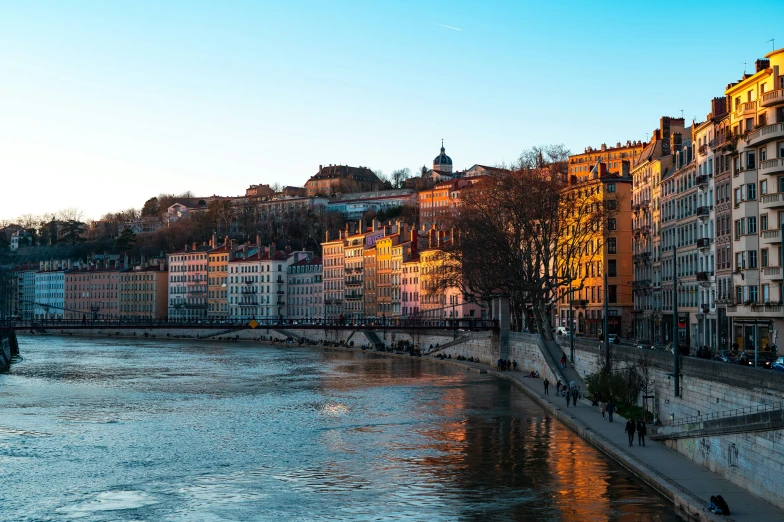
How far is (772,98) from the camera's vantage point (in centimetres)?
5609

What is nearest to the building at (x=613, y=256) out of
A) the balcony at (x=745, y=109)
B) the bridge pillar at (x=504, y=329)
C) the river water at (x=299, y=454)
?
the bridge pillar at (x=504, y=329)

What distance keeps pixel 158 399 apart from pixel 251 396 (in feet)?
17.3

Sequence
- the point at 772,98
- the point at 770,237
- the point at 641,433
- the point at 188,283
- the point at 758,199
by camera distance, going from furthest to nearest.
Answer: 1. the point at 188,283
2. the point at 758,199
3. the point at 770,237
4. the point at 772,98
5. the point at 641,433

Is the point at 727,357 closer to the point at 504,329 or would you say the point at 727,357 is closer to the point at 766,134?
the point at 766,134

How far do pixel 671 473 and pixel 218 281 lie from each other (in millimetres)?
156597

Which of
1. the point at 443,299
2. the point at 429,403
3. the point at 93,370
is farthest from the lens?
the point at 443,299

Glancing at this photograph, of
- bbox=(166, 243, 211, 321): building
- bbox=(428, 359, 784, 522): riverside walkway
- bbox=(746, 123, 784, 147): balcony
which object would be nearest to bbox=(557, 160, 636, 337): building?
bbox=(746, 123, 784, 147): balcony

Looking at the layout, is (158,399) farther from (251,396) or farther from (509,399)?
(509,399)

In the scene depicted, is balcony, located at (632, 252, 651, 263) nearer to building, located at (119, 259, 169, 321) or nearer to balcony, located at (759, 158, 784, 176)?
balcony, located at (759, 158, 784, 176)

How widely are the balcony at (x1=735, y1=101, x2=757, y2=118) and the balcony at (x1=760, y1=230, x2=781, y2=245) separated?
20.6 feet

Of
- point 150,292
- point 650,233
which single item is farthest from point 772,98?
point 150,292

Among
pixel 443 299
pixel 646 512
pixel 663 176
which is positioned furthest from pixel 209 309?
pixel 646 512

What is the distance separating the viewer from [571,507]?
3136 centimetres

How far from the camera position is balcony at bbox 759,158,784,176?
56031 mm
